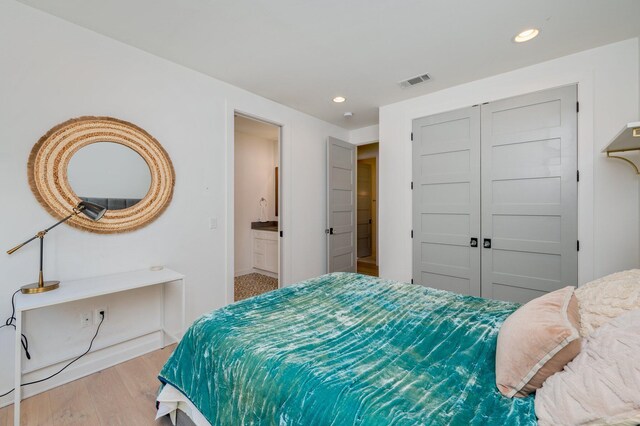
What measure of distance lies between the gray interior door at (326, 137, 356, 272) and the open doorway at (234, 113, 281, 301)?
1.16 metres

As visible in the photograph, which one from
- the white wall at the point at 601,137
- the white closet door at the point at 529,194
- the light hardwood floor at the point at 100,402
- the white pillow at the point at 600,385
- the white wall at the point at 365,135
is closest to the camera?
the white pillow at the point at 600,385

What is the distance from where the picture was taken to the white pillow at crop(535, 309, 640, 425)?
66 cm

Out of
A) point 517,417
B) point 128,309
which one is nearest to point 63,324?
point 128,309

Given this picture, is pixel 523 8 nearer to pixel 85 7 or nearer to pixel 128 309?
pixel 85 7

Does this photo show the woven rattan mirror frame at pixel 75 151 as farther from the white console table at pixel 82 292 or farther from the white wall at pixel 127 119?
the white console table at pixel 82 292

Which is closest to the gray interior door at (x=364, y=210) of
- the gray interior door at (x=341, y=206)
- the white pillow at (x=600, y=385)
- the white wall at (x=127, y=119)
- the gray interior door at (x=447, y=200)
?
the gray interior door at (x=341, y=206)

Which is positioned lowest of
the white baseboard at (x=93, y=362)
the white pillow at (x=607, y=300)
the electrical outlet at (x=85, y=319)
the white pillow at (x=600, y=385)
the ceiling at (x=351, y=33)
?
the white baseboard at (x=93, y=362)

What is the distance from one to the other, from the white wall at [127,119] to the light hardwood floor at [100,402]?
0.44 feet

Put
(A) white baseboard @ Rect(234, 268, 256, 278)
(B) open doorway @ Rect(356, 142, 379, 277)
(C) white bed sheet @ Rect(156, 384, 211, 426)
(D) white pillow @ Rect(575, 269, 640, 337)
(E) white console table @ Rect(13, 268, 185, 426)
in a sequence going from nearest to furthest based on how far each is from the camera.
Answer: (D) white pillow @ Rect(575, 269, 640, 337) → (C) white bed sheet @ Rect(156, 384, 211, 426) → (E) white console table @ Rect(13, 268, 185, 426) → (A) white baseboard @ Rect(234, 268, 256, 278) → (B) open doorway @ Rect(356, 142, 379, 277)

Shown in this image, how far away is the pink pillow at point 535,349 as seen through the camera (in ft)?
2.80

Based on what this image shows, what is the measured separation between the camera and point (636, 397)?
64cm

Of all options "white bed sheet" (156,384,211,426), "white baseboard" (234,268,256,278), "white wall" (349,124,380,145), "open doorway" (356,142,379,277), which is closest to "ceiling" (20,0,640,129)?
"white wall" (349,124,380,145)

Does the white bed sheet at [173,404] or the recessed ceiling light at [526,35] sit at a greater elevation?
the recessed ceiling light at [526,35]

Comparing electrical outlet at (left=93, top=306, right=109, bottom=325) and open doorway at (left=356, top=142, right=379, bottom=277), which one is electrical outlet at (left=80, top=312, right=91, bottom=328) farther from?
open doorway at (left=356, top=142, right=379, bottom=277)
